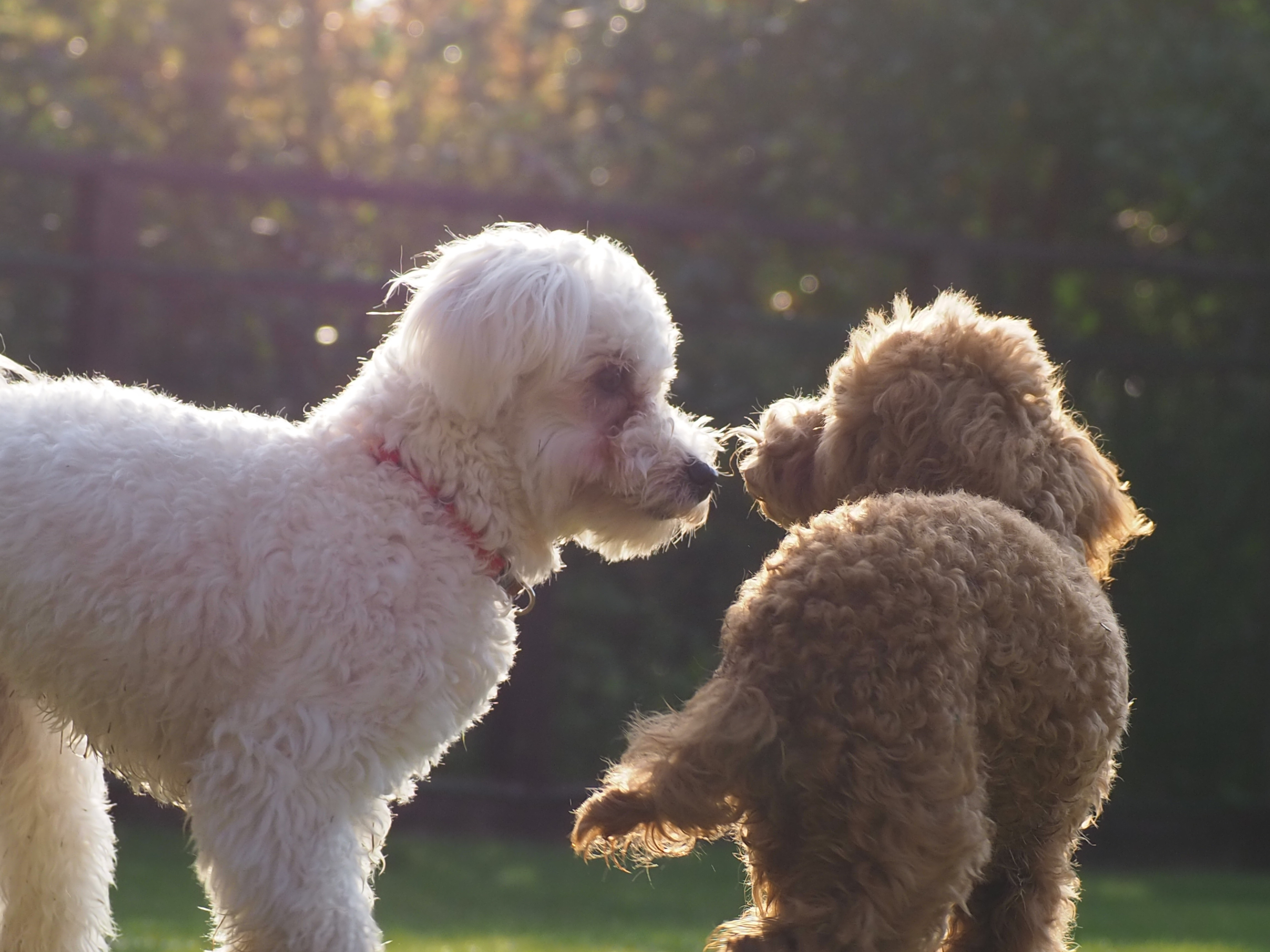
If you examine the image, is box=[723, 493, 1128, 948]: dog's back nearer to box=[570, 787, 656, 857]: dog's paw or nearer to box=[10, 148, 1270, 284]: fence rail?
box=[570, 787, 656, 857]: dog's paw

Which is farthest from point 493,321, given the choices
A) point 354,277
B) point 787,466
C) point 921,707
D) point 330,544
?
→ point 354,277

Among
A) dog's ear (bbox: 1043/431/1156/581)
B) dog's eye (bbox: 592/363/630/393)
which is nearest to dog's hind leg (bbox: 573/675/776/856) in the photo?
dog's eye (bbox: 592/363/630/393)

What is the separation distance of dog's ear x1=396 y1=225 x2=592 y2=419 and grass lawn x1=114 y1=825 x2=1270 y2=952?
2164 mm

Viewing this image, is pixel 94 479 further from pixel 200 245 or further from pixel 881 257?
pixel 881 257

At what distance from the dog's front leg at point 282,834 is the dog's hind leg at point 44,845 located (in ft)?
2.42

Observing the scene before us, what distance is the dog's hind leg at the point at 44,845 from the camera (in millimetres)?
3322

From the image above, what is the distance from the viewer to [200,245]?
703 centimetres

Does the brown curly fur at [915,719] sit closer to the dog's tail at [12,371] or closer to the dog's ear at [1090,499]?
the dog's ear at [1090,499]

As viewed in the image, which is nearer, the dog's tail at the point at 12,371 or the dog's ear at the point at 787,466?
the dog's tail at the point at 12,371

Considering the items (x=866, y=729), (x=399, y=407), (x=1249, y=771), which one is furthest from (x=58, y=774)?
(x=1249, y=771)

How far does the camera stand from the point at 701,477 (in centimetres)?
312

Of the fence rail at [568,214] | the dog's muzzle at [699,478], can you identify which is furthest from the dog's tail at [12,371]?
the fence rail at [568,214]

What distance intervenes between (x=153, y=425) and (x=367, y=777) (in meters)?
0.81

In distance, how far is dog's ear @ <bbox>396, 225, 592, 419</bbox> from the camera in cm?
291
